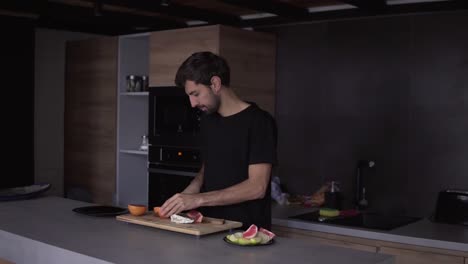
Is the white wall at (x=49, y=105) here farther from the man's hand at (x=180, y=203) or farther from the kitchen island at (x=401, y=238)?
the man's hand at (x=180, y=203)

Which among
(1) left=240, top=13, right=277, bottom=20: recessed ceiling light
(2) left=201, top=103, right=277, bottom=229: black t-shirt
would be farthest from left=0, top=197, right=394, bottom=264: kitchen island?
(1) left=240, top=13, right=277, bottom=20: recessed ceiling light

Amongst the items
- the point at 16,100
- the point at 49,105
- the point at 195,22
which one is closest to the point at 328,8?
the point at 195,22

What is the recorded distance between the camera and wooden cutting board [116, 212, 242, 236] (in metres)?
2.21

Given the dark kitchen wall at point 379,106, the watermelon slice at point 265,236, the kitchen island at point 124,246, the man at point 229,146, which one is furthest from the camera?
the dark kitchen wall at point 379,106

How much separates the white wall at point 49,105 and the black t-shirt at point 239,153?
10.2ft

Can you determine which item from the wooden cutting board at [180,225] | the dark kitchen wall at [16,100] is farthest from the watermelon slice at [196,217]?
the dark kitchen wall at [16,100]

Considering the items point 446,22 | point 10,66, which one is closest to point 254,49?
point 446,22

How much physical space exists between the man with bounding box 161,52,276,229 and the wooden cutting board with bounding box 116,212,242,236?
7 centimetres

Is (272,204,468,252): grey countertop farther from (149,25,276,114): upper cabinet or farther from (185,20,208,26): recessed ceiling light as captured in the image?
(185,20,208,26): recessed ceiling light

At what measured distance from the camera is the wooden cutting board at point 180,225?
221cm

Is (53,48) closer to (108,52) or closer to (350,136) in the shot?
(108,52)

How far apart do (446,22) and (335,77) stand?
0.83m

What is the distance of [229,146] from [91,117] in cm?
280

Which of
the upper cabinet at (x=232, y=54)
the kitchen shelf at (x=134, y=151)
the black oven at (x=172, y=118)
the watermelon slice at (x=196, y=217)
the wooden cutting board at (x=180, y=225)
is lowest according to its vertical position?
the wooden cutting board at (x=180, y=225)
